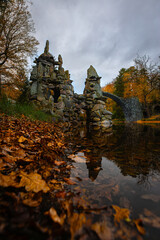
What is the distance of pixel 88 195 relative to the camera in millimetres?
920

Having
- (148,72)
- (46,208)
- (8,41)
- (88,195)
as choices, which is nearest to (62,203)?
(46,208)

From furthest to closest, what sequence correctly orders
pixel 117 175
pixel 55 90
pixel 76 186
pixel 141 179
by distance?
pixel 55 90
pixel 117 175
pixel 141 179
pixel 76 186

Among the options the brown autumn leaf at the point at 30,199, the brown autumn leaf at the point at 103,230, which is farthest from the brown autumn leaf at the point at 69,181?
the brown autumn leaf at the point at 103,230

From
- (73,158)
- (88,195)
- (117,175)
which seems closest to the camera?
(88,195)

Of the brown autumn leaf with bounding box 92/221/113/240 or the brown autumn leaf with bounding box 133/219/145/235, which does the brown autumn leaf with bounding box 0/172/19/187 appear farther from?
the brown autumn leaf with bounding box 133/219/145/235

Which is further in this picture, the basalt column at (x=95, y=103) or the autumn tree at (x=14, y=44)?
the basalt column at (x=95, y=103)

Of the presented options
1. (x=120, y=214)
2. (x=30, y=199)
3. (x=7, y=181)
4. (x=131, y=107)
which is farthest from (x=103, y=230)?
(x=131, y=107)

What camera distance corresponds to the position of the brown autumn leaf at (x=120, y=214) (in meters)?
0.69

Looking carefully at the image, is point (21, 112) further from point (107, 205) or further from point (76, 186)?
point (107, 205)

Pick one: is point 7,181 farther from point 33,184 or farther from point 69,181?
point 69,181

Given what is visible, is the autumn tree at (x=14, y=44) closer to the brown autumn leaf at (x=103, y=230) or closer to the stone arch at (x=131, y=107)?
the brown autumn leaf at (x=103, y=230)

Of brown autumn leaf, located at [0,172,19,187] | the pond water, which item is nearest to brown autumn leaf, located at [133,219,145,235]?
the pond water

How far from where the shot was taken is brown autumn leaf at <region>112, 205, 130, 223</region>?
2.27 ft

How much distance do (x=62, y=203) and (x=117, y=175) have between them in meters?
0.77
